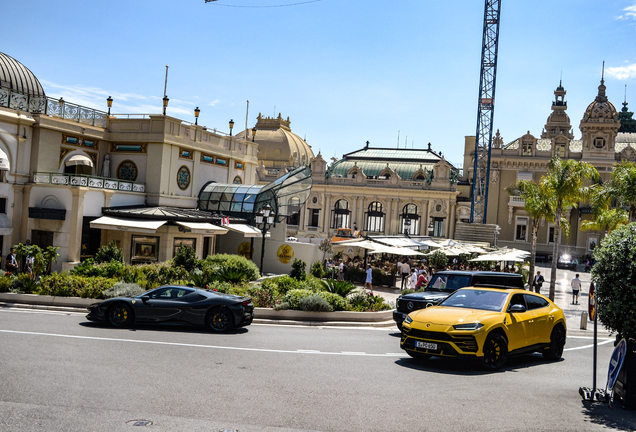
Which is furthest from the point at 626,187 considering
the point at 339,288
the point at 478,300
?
the point at 478,300

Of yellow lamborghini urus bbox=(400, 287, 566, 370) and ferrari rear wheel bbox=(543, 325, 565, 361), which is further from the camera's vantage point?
ferrari rear wheel bbox=(543, 325, 565, 361)

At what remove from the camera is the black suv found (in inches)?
612

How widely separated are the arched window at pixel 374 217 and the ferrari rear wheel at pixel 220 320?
202ft

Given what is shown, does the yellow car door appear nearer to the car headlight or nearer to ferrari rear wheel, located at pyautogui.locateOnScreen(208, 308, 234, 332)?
the car headlight

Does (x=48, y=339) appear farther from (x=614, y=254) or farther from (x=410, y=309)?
(x=614, y=254)

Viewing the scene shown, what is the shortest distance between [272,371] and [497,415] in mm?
4000

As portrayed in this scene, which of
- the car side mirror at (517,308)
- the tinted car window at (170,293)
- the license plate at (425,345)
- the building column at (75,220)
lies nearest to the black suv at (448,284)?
the car side mirror at (517,308)

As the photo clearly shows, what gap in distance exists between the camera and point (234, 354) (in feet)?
38.7

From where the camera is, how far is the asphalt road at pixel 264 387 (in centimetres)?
748

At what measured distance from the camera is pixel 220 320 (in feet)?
48.6

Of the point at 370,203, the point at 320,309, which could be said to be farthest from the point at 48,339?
the point at 370,203

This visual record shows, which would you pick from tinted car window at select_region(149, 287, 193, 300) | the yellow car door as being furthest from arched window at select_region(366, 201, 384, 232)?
the yellow car door

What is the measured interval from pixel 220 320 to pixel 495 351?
6.89 metres

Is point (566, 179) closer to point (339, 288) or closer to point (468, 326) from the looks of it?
point (339, 288)
